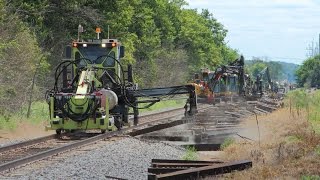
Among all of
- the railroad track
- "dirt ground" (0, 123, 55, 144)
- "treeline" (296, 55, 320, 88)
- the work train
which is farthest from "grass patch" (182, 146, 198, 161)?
"treeline" (296, 55, 320, 88)

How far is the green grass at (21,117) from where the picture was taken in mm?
24233

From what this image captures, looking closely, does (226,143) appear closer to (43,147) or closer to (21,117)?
(43,147)

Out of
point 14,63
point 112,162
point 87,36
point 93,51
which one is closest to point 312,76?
point 87,36

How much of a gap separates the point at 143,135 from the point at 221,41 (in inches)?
4308

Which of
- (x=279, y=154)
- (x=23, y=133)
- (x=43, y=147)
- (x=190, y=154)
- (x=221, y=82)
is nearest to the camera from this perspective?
(x=279, y=154)

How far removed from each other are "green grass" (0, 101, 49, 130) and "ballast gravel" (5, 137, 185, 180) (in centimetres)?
643

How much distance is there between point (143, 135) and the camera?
75.1 feet

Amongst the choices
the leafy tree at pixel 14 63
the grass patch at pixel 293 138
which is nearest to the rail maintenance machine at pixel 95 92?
Result: the leafy tree at pixel 14 63

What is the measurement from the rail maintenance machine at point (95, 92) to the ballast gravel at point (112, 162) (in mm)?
1745

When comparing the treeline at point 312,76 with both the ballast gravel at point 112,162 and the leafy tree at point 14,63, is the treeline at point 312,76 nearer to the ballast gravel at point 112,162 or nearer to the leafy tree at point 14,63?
the leafy tree at point 14,63

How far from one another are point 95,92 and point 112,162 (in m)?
6.44

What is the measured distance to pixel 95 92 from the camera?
68.6 ft

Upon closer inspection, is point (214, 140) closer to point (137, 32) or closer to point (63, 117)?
point (63, 117)

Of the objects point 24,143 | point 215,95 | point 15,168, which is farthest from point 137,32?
point 15,168
